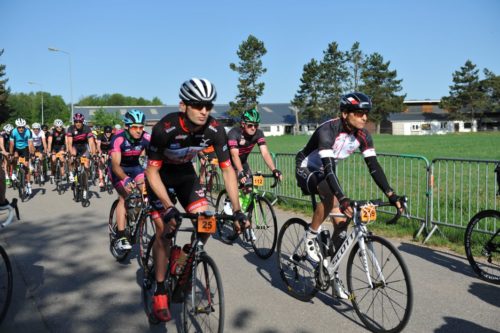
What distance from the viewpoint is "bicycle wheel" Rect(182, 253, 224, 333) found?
357cm

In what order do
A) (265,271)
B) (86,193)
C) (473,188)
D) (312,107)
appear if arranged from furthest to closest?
(312,107) → (86,193) → (473,188) → (265,271)

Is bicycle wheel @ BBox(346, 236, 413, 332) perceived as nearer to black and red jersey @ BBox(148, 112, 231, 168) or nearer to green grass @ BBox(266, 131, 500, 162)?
black and red jersey @ BBox(148, 112, 231, 168)

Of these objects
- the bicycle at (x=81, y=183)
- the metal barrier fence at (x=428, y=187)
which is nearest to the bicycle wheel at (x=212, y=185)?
the metal barrier fence at (x=428, y=187)

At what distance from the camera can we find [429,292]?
501 cm

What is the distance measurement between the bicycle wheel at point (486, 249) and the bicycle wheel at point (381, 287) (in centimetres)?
187

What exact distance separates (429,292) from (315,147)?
195cm

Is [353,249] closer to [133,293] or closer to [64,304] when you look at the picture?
[133,293]

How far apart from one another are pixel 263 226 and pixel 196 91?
3.40 m

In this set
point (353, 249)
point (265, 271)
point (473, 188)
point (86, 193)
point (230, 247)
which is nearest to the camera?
point (353, 249)

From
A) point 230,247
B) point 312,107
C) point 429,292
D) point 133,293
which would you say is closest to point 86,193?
point 230,247

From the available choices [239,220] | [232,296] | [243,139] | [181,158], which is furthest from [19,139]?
[239,220]

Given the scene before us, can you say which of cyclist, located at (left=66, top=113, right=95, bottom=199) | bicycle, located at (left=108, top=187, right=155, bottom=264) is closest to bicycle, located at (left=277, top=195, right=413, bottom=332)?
bicycle, located at (left=108, top=187, right=155, bottom=264)

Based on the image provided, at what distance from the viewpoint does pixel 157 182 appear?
405 cm

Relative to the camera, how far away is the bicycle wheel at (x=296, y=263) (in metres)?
4.83
